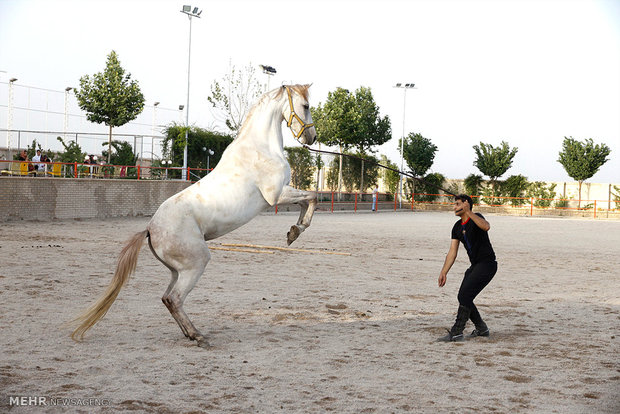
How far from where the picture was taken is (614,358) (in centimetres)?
574

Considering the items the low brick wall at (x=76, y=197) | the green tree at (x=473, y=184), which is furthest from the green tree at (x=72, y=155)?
the green tree at (x=473, y=184)

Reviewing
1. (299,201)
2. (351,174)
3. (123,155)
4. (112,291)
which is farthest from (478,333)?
(351,174)

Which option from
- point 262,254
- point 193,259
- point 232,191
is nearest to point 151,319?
point 193,259

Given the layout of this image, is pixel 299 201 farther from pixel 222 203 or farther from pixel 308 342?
pixel 308 342

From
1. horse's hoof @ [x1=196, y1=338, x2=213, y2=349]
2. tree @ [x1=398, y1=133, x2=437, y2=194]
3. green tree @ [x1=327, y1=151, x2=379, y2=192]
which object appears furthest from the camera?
tree @ [x1=398, y1=133, x2=437, y2=194]

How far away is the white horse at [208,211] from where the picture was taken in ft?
18.7

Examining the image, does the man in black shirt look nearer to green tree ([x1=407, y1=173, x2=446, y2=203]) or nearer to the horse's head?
the horse's head

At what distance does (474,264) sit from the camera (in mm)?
6551

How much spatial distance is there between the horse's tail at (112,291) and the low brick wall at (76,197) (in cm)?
1542

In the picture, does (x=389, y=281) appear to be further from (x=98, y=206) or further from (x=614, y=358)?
(x=98, y=206)

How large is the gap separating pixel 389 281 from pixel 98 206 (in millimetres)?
15467

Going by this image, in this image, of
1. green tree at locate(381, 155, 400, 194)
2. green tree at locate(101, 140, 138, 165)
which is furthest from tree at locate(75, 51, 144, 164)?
green tree at locate(381, 155, 400, 194)

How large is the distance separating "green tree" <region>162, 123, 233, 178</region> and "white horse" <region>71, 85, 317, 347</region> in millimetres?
27427

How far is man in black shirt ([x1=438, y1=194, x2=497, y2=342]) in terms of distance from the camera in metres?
6.33
